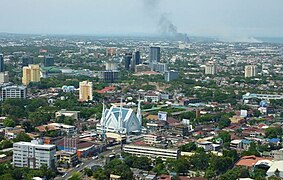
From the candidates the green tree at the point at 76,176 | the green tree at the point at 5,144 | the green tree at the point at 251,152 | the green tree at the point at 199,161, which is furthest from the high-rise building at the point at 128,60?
the green tree at the point at 76,176

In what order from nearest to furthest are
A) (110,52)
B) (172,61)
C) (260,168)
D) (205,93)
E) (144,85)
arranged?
(260,168), (205,93), (144,85), (172,61), (110,52)

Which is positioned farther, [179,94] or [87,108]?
[179,94]

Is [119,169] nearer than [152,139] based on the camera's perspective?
Yes

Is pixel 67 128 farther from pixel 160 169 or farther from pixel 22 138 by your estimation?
pixel 160 169

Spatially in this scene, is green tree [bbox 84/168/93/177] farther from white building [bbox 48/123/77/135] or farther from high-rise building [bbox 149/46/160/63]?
high-rise building [bbox 149/46/160/63]

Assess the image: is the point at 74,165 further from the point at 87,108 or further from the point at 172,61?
the point at 172,61

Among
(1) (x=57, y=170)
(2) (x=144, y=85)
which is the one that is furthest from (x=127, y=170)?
(2) (x=144, y=85)

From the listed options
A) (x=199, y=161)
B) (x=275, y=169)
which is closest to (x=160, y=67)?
(x=199, y=161)
